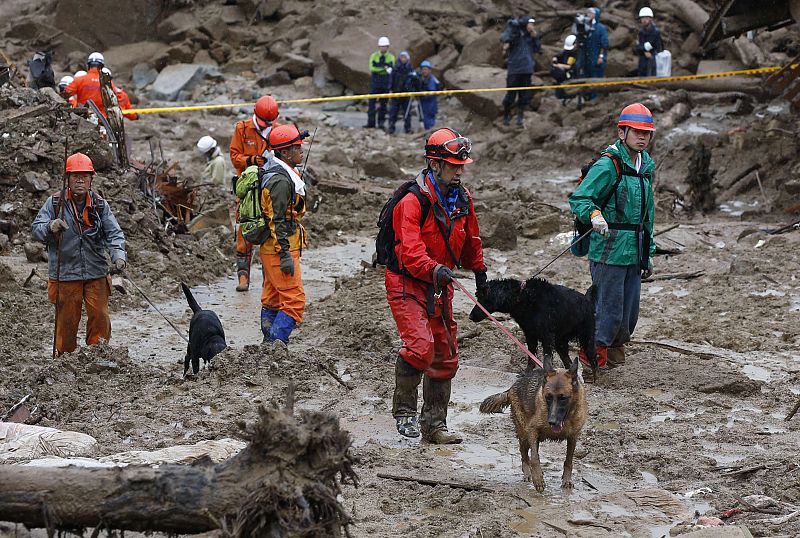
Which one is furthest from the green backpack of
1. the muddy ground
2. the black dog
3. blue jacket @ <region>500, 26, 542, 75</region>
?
blue jacket @ <region>500, 26, 542, 75</region>

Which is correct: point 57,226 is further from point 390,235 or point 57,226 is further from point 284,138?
point 390,235

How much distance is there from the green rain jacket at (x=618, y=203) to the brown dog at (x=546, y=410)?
89.0 inches

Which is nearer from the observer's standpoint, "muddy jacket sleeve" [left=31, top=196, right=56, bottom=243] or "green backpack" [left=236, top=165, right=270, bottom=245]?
"muddy jacket sleeve" [left=31, top=196, right=56, bottom=243]

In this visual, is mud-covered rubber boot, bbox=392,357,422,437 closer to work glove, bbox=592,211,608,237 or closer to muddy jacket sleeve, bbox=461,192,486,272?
muddy jacket sleeve, bbox=461,192,486,272

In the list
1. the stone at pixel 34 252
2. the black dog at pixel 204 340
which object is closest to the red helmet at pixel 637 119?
the black dog at pixel 204 340

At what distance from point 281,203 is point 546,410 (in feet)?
12.0

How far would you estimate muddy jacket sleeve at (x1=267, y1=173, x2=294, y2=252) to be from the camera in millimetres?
8914

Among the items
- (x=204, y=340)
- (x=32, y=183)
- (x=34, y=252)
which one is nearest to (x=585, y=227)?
(x=204, y=340)

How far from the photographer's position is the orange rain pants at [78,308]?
908 centimetres

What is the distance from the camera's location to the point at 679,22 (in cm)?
2594

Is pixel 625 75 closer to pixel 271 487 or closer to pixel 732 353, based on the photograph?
pixel 732 353

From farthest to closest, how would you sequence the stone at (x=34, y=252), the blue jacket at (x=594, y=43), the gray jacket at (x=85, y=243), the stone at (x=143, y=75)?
the stone at (x=143, y=75), the blue jacket at (x=594, y=43), the stone at (x=34, y=252), the gray jacket at (x=85, y=243)

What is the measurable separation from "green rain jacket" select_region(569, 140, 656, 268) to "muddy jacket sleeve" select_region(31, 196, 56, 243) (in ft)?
13.5

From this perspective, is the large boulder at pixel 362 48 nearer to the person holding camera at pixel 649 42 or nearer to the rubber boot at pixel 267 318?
the person holding camera at pixel 649 42
